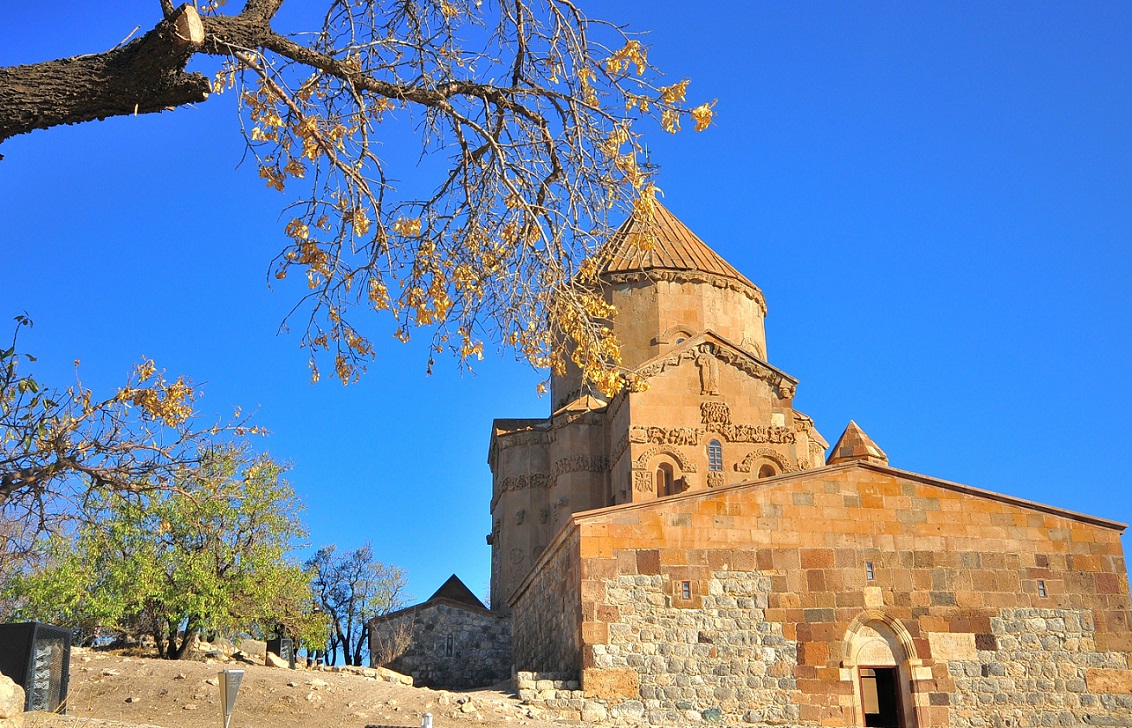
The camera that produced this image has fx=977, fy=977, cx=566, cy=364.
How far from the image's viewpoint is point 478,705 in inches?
511

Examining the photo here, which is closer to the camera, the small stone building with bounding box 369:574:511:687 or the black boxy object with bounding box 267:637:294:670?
the black boxy object with bounding box 267:637:294:670

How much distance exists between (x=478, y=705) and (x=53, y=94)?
32.5 feet

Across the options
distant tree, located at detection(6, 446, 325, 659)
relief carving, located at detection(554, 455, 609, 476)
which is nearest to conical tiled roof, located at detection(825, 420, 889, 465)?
relief carving, located at detection(554, 455, 609, 476)

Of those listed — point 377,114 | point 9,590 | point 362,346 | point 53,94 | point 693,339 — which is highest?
point 693,339

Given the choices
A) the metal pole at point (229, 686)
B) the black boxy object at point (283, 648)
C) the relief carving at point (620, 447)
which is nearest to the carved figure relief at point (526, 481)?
the relief carving at point (620, 447)

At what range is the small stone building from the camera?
21.5 m

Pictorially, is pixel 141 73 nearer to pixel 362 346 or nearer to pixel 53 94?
pixel 53 94

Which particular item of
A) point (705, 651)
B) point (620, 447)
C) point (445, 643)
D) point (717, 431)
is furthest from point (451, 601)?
point (705, 651)

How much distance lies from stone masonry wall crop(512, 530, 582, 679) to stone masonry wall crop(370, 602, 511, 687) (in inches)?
→ 35.9

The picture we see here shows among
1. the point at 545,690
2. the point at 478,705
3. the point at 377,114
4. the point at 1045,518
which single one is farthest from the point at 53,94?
the point at 1045,518

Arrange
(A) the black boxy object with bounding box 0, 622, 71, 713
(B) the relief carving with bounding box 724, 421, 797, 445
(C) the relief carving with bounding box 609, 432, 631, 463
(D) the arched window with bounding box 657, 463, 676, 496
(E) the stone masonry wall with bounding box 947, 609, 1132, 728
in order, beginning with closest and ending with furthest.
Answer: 1. (A) the black boxy object with bounding box 0, 622, 71, 713
2. (E) the stone masonry wall with bounding box 947, 609, 1132, 728
3. (D) the arched window with bounding box 657, 463, 676, 496
4. (B) the relief carving with bounding box 724, 421, 797, 445
5. (C) the relief carving with bounding box 609, 432, 631, 463

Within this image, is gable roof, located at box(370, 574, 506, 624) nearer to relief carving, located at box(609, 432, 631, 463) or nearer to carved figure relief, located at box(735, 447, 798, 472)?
relief carving, located at box(609, 432, 631, 463)

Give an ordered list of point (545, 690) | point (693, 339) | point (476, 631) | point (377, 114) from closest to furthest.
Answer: point (377, 114) → point (545, 690) → point (693, 339) → point (476, 631)

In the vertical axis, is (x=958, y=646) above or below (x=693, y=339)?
below
